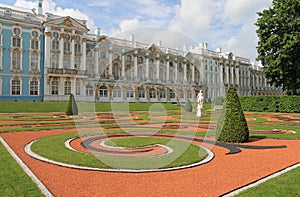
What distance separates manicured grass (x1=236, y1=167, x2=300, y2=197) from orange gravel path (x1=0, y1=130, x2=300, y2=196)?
35 cm

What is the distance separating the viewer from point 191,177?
5.70m

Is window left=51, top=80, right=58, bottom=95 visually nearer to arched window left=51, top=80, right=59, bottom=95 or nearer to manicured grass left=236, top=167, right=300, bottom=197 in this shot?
arched window left=51, top=80, right=59, bottom=95

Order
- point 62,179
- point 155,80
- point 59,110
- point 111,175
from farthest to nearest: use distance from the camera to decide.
→ point 155,80 → point 59,110 → point 111,175 → point 62,179

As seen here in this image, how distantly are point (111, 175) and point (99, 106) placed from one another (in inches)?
1083

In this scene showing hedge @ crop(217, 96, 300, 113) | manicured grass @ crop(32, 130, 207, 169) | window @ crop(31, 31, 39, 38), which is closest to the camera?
manicured grass @ crop(32, 130, 207, 169)

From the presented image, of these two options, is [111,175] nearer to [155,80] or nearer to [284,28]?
[284,28]

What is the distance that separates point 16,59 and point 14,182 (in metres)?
37.2

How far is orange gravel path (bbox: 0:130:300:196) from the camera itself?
484 centimetres

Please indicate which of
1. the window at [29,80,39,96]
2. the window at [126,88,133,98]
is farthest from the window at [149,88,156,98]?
the window at [29,80,39,96]

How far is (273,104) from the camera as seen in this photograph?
34.3m

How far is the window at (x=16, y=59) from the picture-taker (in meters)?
36.8

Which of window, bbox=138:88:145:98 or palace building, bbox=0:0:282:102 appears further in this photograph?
window, bbox=138:88:145:98

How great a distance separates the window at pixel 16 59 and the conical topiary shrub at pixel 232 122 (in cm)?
3583

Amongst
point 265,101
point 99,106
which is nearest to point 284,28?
point 265,101
